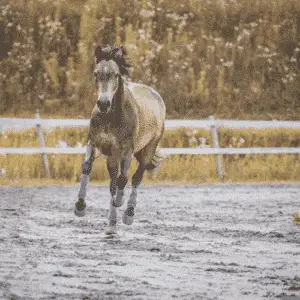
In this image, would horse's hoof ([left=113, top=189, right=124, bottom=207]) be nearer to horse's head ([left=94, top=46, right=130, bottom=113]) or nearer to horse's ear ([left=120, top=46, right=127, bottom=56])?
horse's head ([left=94, top=46, right=130, bottom=113])

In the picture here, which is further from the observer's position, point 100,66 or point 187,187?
point 187,187

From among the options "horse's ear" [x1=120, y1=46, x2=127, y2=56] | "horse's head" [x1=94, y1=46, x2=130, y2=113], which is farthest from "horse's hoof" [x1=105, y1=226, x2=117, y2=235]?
"horse's ear" [x1=120, y1=46, x2=127, y2=56]

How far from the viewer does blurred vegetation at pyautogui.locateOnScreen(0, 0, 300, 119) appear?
36938 millimetres

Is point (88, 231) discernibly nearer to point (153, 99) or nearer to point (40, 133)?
point (153, 99)

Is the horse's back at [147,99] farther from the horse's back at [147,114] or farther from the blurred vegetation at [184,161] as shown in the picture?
the blurred vegetation at [184,161]

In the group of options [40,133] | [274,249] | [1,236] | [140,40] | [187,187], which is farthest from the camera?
[140,40]

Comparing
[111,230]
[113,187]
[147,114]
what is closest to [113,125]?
[113,187]

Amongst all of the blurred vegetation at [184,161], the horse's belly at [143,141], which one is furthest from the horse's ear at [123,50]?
the blurred vegetation at [184,161]

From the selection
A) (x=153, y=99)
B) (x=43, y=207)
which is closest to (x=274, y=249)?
(x=153, y=99)

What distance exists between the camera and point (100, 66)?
14.5m

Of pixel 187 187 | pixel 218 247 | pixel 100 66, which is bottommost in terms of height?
pixel 187 187

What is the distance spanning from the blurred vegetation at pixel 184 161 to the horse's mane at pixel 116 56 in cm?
1231

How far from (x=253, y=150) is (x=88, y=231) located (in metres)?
14.0

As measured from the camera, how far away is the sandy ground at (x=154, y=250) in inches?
413
